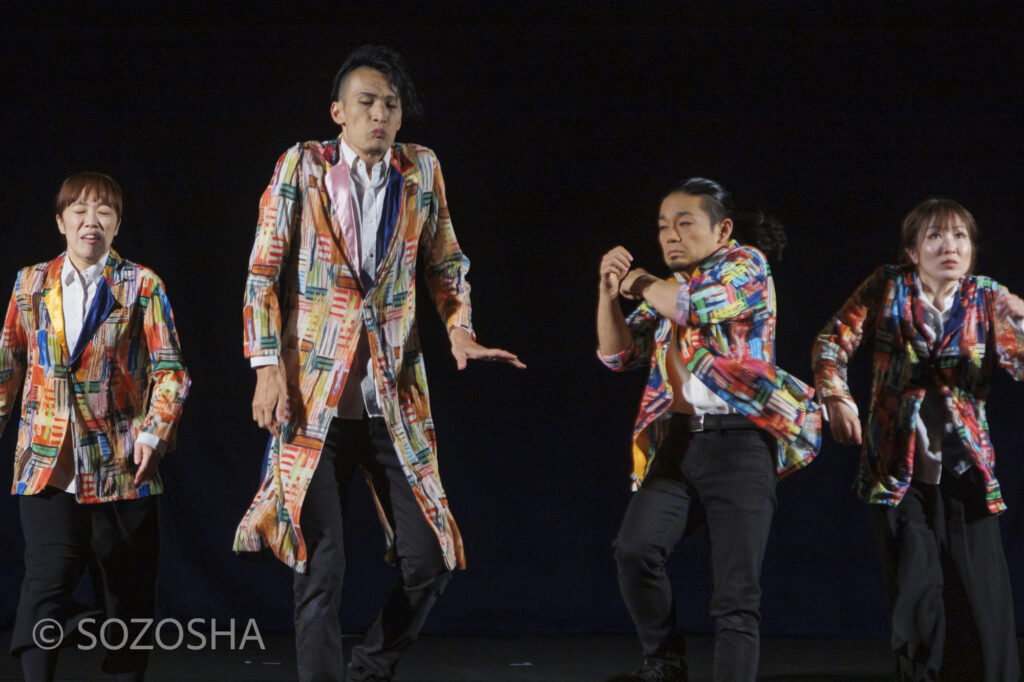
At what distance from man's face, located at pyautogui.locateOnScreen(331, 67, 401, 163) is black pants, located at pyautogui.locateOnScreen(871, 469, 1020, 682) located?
1662 millimetres

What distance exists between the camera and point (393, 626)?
2904mm

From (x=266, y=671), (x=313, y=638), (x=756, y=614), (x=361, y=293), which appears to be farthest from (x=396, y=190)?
(x=266, y=671)

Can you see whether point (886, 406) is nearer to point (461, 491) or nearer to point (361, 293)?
point (361, 293)

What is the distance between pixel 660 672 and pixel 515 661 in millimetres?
1129

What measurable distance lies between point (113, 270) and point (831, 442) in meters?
2.75

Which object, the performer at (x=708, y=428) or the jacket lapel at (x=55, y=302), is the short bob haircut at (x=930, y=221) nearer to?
the performer at (x=708, y=428)

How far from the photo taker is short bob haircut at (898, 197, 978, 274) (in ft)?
11.0

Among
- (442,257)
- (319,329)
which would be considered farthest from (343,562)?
(442,257)

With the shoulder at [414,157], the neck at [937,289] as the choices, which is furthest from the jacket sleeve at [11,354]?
the neck at [937,289]

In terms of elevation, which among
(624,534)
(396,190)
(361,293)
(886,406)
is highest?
(396,190)

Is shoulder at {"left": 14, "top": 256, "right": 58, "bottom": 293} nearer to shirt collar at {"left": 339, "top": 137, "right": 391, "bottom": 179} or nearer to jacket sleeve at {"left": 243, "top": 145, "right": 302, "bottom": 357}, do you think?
jacket sleeve at {"left": 243, "top": 145, "right": 302, "bottom": 357}

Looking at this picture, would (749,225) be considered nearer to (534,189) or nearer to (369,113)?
(369,113)

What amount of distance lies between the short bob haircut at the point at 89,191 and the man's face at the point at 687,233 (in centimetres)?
151

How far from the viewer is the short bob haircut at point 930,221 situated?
11.0ft
